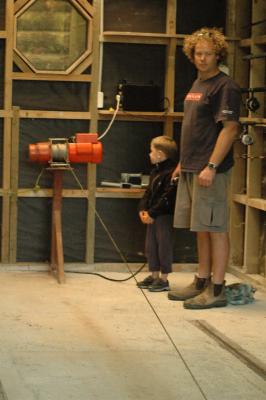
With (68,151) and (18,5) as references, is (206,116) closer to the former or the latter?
(68,151)

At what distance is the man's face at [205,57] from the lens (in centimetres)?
582

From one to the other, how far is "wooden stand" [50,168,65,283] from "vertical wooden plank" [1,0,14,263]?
41cm

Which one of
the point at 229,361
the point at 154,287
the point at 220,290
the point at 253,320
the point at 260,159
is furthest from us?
the point at 260,159

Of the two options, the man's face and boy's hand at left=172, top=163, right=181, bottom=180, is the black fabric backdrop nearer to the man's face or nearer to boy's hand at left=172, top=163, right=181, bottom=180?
boy's hand at left=172, top=163, right=181, bottom=180

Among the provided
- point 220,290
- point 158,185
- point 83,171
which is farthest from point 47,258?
point 220,290

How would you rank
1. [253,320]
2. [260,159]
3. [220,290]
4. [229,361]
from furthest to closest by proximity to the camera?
[260,159] < [220,290] < [253,320] < [229,361]

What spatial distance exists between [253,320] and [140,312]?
2.43 feet

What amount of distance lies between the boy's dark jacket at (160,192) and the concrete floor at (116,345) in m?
0.61

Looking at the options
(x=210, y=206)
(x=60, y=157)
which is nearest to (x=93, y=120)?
(x=60, y=157)

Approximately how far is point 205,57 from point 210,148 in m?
0.61

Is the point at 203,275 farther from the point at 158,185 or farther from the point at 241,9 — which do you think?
the point at 241,9

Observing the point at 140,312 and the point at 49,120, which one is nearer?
the point at 140,312

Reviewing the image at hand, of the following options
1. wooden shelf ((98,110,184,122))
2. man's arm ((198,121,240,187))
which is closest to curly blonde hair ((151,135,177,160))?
wooden shelf ((98,110,184,122))

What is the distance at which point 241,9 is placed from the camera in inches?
281
